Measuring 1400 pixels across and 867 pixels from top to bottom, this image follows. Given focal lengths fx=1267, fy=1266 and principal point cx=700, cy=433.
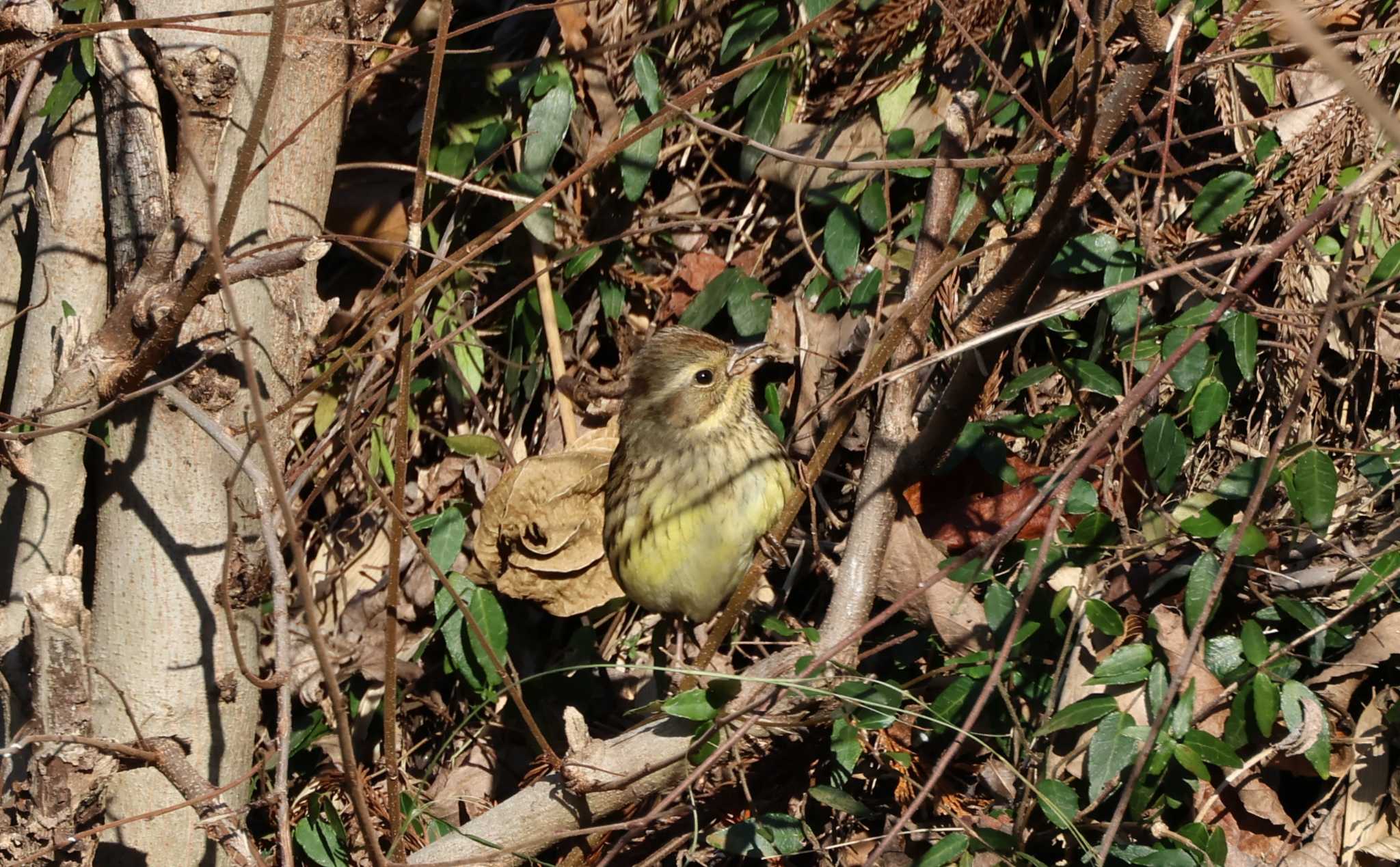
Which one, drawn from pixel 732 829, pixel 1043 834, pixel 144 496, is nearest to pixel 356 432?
pixel 144 496

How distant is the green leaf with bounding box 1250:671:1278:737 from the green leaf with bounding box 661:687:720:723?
1.44m

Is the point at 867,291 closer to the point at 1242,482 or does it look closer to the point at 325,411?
the point at 1242,482

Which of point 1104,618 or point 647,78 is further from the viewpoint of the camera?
point 647,78

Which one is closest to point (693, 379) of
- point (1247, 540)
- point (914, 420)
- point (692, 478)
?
point (692, 478)

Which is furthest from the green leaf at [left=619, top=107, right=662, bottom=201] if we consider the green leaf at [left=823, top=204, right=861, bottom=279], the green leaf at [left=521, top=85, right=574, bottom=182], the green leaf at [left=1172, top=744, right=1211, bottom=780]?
the green leaf at [left=1172, top=744, right=1211, bottom=780]

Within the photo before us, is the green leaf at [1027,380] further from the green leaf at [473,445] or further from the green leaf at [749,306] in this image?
the green leaf at [473,445]

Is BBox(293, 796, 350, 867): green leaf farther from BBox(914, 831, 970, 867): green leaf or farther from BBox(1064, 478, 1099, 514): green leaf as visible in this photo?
BBox(1064, 478, 1099, 514): green leaf

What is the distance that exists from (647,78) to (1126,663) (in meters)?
2.64

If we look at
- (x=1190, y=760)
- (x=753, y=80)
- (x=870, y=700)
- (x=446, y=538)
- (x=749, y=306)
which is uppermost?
(x=753, y=80)

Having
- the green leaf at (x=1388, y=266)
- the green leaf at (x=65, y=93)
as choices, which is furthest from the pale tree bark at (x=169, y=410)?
the green leaf at (x=1388, y=266)

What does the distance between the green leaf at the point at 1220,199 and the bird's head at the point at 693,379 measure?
139 cm

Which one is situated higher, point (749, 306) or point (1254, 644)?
point (749, 306)

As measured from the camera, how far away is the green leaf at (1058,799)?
11.2ft

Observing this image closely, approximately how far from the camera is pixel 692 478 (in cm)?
423
